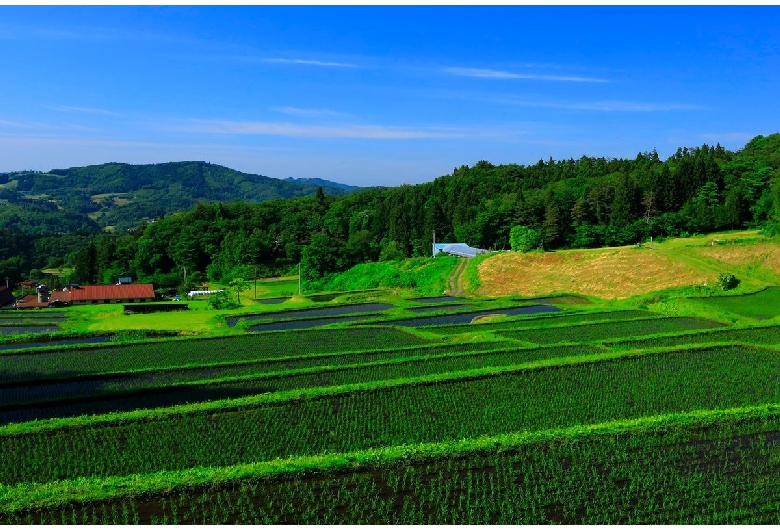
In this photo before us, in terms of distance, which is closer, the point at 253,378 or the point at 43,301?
the point at 253,378

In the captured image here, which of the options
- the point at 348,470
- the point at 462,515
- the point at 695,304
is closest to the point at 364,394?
the point at 348,470

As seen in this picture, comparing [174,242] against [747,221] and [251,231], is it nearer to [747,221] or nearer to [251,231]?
[251,231]

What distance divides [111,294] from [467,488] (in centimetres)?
5416

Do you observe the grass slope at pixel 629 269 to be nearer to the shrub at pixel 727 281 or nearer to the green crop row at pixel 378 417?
the shrub at pixel 727 281

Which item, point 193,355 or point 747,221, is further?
point 747,221

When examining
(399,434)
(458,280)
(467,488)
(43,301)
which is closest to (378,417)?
(399,434)

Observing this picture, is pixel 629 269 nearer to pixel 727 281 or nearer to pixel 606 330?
pixel 727 281

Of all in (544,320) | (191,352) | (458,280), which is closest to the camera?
(191,352)

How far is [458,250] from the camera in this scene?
6894cm

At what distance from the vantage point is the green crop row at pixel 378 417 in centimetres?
1444

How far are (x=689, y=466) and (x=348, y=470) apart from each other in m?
7.51

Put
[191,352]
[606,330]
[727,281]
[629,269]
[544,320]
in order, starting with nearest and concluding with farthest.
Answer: [191,352], [606,330], [544,320], [727,281], [629,269]

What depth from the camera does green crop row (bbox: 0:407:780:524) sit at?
11086 millimetres

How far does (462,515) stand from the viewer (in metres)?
11.1
